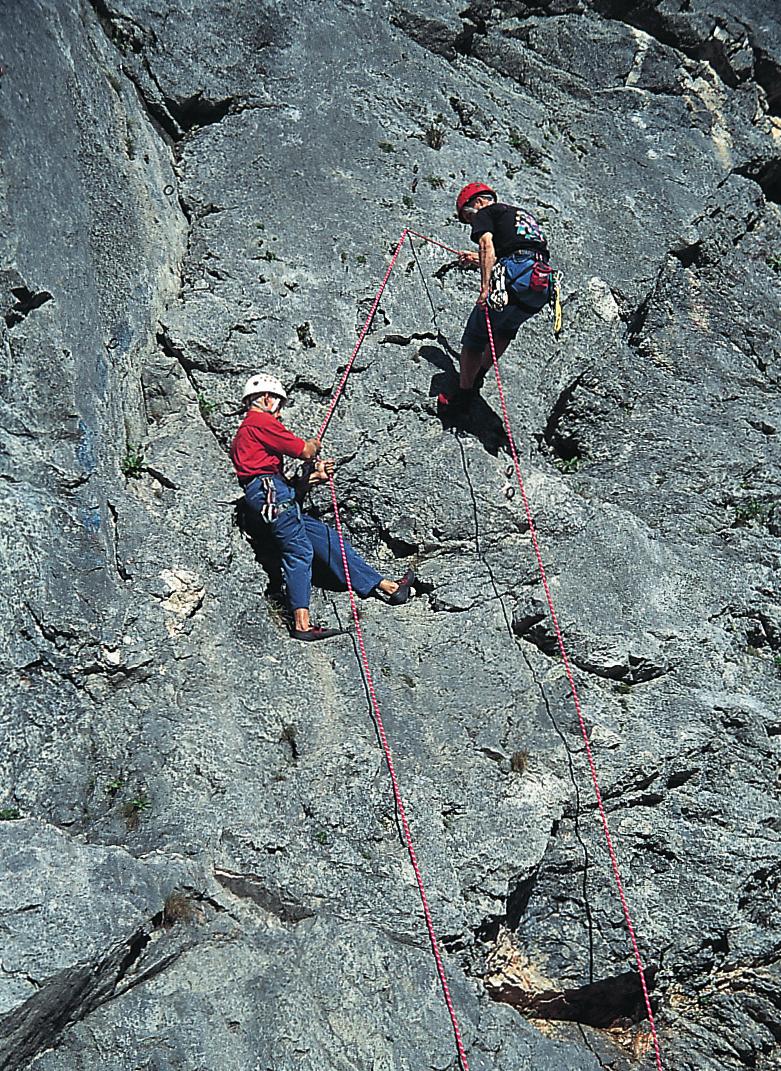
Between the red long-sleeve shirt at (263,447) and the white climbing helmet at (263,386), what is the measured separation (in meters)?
0.34

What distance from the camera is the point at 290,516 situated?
27.3 ft

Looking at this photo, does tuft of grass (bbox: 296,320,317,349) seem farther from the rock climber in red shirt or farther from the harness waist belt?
the harness waist belt

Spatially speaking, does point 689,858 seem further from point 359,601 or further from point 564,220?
point 564,220

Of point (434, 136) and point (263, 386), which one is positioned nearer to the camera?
point (263, 386)

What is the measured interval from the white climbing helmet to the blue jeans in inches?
34.4

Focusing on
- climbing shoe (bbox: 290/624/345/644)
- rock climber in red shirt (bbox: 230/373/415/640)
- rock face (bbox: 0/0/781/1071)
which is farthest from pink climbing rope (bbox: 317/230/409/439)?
climbing shoe (bbox: 290/624/345/644)

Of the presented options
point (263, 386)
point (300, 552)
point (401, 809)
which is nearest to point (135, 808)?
point (401, 809)

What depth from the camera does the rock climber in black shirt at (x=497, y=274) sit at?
8.95m

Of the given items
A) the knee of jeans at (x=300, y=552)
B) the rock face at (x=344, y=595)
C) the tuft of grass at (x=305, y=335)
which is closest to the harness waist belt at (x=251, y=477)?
the rock face at (x=344, y=595)

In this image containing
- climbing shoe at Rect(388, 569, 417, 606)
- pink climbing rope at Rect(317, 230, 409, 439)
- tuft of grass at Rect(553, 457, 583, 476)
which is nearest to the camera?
climbing shoe at Rect(388, 569, 417, 606)

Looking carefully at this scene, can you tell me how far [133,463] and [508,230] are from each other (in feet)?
13.7

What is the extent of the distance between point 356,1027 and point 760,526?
6.40m

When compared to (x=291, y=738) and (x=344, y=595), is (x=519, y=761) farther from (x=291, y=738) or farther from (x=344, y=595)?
(x=344, y=595)

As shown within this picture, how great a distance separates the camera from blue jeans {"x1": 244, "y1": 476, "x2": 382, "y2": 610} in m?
8.24
